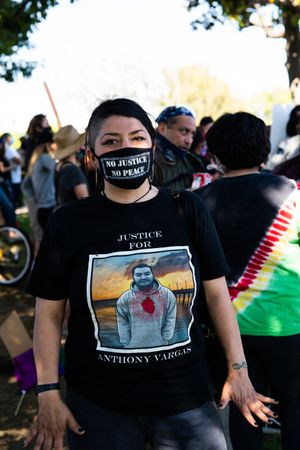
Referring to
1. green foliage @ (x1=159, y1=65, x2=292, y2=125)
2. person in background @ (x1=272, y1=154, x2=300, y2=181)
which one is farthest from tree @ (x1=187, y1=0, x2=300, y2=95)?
green foliage @ (x1=159, y1=65, x2=292, y2=125)

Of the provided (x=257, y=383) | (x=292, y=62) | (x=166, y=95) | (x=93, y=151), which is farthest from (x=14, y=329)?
(x=166, y=95)

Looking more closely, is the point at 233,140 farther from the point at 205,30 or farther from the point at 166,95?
the point at 166,95

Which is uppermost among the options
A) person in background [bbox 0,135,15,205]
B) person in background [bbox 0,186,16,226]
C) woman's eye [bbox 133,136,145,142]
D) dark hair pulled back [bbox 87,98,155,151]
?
person in background [bbox 0,135,15,205]

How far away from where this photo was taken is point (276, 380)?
2521mm

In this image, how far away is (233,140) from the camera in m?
2.55

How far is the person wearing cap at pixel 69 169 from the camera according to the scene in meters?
5.18

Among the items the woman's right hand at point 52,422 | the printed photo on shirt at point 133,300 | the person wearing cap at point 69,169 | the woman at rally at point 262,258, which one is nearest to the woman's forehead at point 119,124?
the printed photo on shirt at point 133,300

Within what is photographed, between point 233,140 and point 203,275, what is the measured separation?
2.62ft

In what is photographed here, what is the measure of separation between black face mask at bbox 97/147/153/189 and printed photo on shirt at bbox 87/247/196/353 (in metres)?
0.25

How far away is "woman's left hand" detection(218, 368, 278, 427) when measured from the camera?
191 cm

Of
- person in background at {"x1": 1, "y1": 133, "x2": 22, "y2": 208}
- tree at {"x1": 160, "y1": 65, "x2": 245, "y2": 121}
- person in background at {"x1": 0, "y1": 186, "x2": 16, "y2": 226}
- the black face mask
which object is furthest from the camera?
tree at {"x1": 160, "y1": 65, "x2": 245, "y2": 121}

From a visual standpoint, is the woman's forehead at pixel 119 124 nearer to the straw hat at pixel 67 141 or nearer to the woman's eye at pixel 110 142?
the woman's eye at pixel 110 142

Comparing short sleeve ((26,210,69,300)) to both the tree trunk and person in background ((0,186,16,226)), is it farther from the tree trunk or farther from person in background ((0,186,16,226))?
the tree trunk

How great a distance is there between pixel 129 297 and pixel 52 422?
46cm
